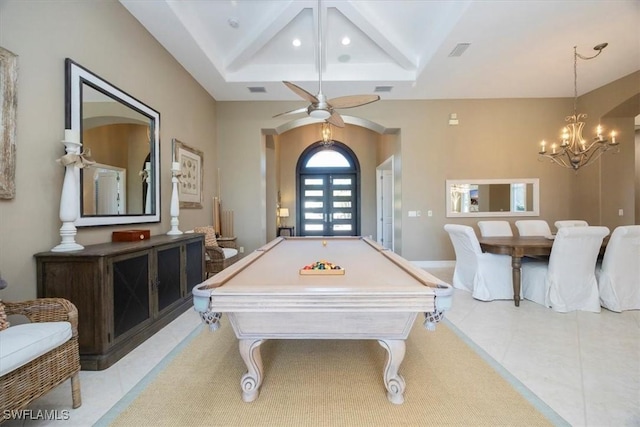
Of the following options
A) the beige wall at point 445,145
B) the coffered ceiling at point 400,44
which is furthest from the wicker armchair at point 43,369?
the beige wall at point 445,145

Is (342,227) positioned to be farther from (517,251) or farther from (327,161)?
(517,251)

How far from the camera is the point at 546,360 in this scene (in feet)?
7.30

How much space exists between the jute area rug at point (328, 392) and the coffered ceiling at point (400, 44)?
11.7 ft

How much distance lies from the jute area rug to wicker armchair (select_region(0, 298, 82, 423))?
13.2 inches

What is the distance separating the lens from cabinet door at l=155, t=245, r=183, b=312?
9.31ft

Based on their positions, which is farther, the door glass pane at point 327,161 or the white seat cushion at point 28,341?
the door glass pane at point 327,161

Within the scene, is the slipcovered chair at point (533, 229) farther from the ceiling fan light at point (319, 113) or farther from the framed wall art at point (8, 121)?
the framed wall art at point (8, 121)

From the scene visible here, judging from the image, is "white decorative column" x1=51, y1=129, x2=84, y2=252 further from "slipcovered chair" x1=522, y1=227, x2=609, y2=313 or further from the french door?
the french door

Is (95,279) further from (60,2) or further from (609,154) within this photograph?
(609,154)

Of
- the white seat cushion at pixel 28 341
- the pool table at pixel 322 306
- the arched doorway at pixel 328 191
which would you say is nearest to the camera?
the white seat cushion at pixel 28 341

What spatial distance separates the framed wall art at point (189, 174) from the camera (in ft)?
14.0

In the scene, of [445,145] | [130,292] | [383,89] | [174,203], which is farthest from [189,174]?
[445,145]

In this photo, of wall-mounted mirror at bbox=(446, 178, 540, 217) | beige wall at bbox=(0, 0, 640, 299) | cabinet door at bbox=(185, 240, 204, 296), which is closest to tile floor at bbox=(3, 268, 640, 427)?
cabinet door at bbox=(185, 240, 204, 296)

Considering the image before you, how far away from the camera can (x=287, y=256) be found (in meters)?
2.53
